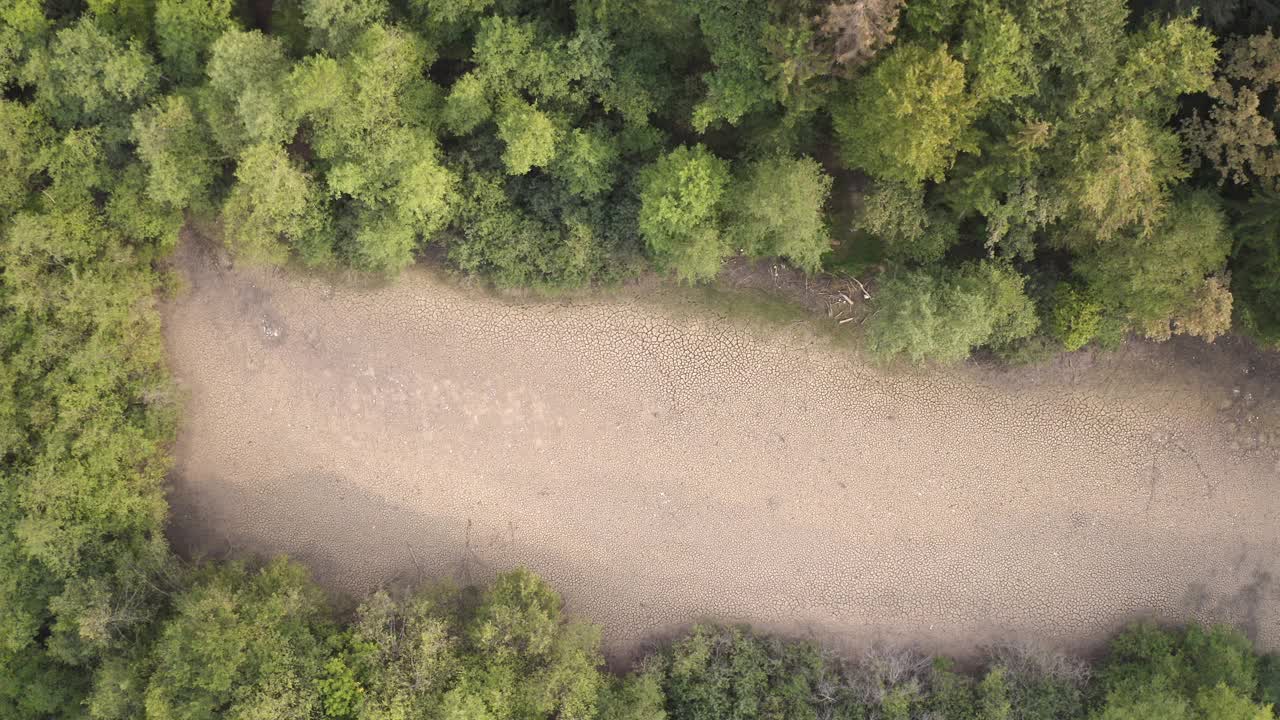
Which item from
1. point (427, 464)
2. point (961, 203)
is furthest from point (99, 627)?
point (961, 203)

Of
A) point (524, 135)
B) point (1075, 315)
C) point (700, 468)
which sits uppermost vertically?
point (524, 135)

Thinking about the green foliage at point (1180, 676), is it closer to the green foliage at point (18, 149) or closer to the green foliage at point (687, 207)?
the green foliage at point (687, 207)

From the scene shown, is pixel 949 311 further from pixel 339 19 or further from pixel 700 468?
pixel 339 19

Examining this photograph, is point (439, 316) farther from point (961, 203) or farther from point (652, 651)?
point (961, 203)

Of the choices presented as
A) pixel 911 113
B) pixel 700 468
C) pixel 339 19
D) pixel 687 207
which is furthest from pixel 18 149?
pixel 911 113

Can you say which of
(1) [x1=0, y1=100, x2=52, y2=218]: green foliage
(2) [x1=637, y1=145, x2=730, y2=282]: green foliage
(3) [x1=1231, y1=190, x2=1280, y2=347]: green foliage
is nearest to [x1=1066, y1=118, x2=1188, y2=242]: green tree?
(3) [x1=1231, y1=190, x2=1280, y2=347]: green foliage

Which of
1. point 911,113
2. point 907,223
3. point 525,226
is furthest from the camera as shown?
point 525,226
